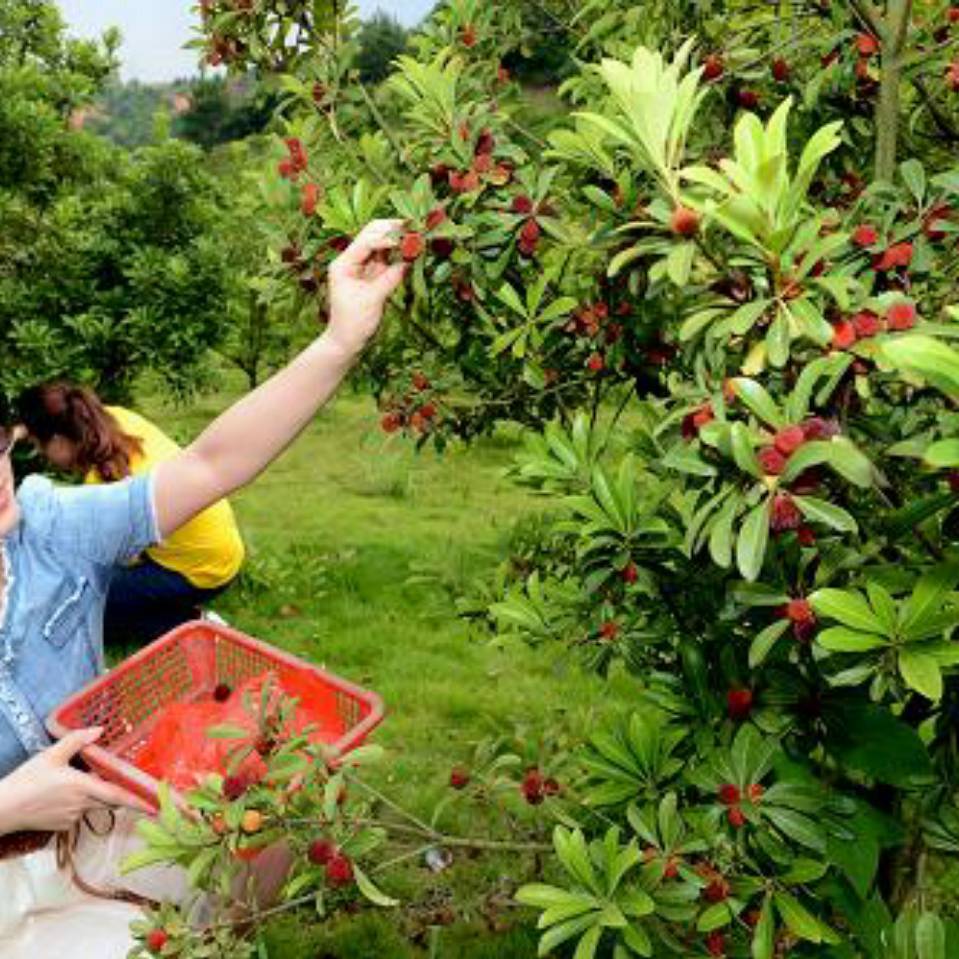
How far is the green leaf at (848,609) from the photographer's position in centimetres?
145

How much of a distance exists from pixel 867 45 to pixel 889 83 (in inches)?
3.8

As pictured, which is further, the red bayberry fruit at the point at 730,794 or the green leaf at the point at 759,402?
the red bayberry fruit at the point at 730,794

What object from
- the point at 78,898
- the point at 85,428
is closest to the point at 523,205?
the point at 78,898

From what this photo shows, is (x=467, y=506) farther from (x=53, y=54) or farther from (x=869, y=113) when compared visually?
(x=869, y=113)

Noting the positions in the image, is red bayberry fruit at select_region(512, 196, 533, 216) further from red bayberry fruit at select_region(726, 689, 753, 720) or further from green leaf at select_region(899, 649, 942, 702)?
green leaf at select_region(899, 649, 942, 702)

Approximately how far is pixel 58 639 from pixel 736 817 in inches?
75.6

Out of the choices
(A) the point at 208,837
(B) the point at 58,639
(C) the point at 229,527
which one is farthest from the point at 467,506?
(A) the point at 208,837

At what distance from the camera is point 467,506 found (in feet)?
34.8

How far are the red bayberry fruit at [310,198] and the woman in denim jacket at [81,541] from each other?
0.36 metres

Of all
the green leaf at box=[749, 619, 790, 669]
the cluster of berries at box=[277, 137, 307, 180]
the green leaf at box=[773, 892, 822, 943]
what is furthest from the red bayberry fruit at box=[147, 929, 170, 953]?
the cluster of berries at box=[277, 137, 307, 180]

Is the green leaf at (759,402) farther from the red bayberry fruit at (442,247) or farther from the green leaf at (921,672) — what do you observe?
the red bayberry fruit at (442,247)

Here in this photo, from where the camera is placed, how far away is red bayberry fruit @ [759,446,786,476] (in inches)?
56.7

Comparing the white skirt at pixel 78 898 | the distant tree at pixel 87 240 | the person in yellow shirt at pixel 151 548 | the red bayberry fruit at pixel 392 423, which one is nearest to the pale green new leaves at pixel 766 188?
the red bayberry fruit at pixel 392 423

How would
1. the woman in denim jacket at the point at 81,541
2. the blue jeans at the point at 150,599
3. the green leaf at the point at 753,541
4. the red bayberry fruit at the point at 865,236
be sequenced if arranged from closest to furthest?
1. the green leaf at the point at 753,541
2. the red bayberry fruit at the point at 865,236
3. the woman in denim jacket at the point at 81,541
4. the blue jeans at the point at 150,599
